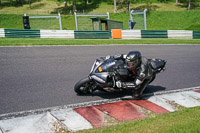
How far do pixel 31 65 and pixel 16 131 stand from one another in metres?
5.93

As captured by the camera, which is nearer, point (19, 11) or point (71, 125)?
point (71, 125)

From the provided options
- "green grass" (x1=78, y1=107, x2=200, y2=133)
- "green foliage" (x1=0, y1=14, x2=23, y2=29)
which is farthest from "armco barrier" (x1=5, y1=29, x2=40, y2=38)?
"green foliage" (x1=0, y1=14, x2=23, y2=29)

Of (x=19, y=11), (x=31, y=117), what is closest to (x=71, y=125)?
(x=31, y=117)

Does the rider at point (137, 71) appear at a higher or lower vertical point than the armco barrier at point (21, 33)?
lower

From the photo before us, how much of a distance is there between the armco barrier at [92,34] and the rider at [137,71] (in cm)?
1417

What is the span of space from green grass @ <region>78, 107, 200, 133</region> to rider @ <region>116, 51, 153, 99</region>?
1.23m

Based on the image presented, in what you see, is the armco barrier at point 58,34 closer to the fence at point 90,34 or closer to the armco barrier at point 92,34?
the fence at point 90,34

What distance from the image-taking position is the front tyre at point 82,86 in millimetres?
6942

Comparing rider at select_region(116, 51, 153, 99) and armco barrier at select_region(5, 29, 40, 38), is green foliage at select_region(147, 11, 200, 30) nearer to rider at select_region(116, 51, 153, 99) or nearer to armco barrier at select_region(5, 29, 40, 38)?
armco barrier at select_region(5, 29, 40, 38)

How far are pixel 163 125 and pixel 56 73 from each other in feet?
17.5

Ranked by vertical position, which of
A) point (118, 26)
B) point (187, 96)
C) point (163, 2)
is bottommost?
point (187, 96)

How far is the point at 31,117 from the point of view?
5641 millimetres

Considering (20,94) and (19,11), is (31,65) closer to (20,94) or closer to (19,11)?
(20,94)

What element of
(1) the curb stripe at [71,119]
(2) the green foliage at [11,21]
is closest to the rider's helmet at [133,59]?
(1) the curb stripe at [71,119]
